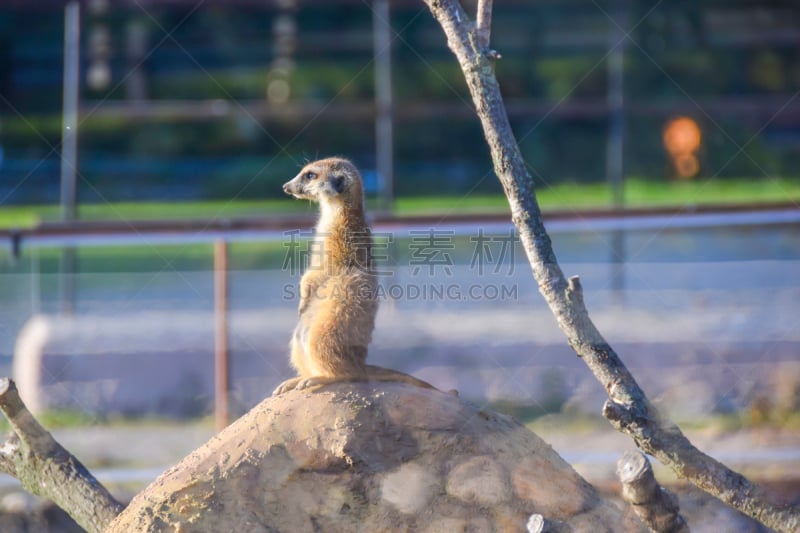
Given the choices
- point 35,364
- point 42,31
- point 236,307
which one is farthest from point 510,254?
point 42,31

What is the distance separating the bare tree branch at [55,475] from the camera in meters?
3.17

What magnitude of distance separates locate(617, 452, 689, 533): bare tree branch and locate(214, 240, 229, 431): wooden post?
7.03 feet

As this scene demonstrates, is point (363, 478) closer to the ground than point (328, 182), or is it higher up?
closer to the ground

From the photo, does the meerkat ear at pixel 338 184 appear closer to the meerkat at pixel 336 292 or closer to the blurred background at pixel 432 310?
the meerkat at pixel 336 292

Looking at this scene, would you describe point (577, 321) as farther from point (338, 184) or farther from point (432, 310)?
point (432, 310)

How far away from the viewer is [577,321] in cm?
306

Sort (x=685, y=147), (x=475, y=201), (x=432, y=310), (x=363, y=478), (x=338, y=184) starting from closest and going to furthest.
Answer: (x=363, y=478) → (x=338, y=184) → (x=432, y=310) → (x=475, y=201) → (x=685, y=147)

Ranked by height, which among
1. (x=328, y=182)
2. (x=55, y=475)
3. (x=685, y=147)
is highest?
(x=685, y=147)

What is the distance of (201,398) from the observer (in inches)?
205

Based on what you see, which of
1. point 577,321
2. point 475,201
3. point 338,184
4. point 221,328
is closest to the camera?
point 577,321

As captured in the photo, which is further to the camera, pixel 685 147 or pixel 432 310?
pixel 685 147

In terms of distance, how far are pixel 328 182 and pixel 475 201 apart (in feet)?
16.9

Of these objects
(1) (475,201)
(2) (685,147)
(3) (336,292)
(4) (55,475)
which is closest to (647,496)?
(3) (336,292)

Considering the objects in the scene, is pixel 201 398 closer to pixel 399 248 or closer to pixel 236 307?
pixel 236 307
